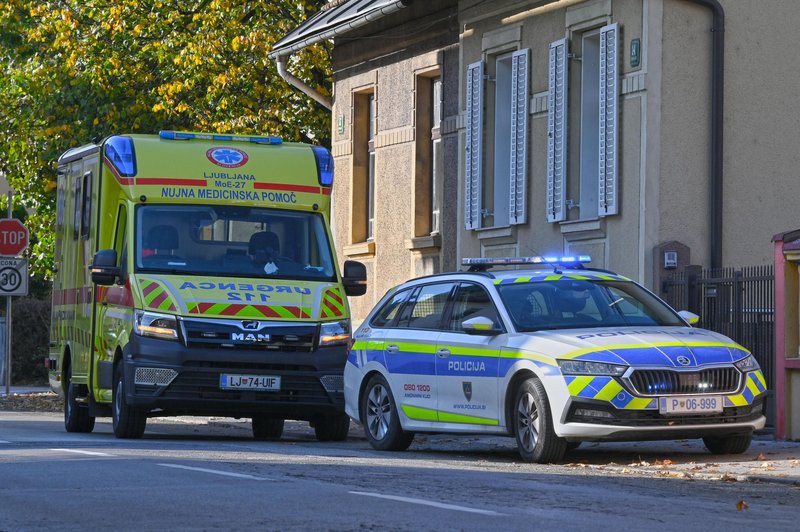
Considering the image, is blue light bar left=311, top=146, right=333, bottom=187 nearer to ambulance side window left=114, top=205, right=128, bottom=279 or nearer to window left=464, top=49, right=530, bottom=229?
ambulance side window left=114, top=205, right=128, bottom=279

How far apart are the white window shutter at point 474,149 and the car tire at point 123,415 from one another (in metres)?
8.10

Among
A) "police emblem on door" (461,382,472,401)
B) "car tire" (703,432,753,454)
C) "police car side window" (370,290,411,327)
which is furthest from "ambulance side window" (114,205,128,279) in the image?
"car tire" (703,432,753,454)

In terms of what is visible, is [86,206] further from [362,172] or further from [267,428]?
[362,172]

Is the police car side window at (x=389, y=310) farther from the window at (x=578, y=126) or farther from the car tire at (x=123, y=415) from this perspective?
the window at (x=578, y=126)

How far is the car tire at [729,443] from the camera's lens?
13688 mm

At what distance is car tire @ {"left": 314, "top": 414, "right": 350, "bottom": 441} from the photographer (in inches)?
689

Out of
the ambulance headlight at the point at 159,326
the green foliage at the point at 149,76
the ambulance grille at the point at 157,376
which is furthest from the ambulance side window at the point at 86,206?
the green foliage at the point at 149,76

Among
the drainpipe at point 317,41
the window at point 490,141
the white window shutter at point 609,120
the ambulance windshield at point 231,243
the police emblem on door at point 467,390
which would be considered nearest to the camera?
the police emblem on door at point 467,390

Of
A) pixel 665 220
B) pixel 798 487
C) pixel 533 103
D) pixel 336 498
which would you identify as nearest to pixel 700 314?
pixel 665 220

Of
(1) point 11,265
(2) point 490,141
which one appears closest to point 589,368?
(2) point 490,141

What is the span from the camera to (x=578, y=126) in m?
21.5

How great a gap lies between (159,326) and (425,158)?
34.1 ft

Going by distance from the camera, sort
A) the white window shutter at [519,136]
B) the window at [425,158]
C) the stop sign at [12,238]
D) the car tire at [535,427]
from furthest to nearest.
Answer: the stop sign at [12,238] → the window at [425,158] → the white window shutter at [519,136] → the car tire at [535,427]

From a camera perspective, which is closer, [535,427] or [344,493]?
[344,493]
